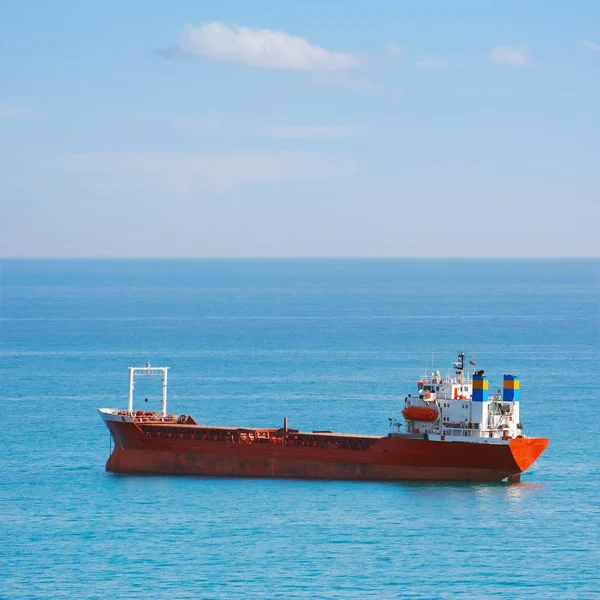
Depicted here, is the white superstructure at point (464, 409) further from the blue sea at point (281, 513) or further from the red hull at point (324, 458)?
the blue sea at point (281, 513)

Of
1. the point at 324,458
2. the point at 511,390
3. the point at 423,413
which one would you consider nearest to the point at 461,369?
the point at 511,390

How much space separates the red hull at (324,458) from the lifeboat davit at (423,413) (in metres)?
1.92

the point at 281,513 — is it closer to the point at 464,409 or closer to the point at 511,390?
the point at 464,409

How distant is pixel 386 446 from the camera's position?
75.7 meters

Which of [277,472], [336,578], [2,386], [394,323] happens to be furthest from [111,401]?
[394,323]

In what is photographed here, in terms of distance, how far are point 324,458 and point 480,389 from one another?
9329 millimetres

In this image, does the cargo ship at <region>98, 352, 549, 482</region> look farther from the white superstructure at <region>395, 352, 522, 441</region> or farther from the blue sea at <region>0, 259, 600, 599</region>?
the blue sea at <region>0, 259, 600, 599</region>

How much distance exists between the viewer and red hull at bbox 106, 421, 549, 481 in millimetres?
74250

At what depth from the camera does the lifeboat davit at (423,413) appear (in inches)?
3014

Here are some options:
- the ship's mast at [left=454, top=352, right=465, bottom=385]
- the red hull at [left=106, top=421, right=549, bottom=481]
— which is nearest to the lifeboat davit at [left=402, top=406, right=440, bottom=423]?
the red hull at [left=106, top=421, right=549, bottom=481]

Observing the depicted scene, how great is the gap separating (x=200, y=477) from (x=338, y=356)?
64.9 meters

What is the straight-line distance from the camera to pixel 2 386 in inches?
4567

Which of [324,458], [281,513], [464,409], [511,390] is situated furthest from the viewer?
[324,458]

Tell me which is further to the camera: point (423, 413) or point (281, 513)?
point (423, 413)
